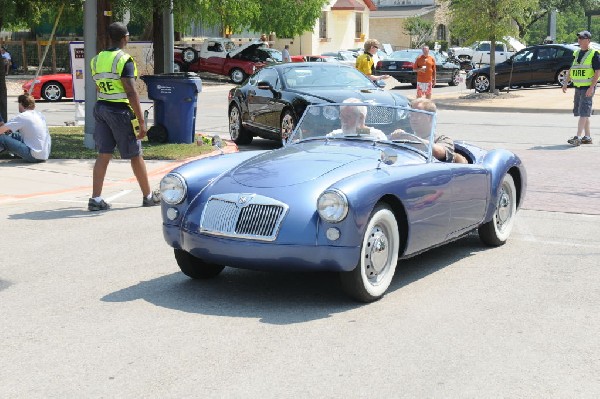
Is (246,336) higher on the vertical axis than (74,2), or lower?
lower

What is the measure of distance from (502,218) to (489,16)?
22937 millimetres

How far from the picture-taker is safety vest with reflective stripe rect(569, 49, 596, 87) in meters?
16.5

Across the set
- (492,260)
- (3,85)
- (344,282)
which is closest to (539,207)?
(492,260)

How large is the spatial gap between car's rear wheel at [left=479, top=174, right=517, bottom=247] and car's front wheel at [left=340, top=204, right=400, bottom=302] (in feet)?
5.95

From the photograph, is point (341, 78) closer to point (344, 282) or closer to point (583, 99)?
point (583, 99)

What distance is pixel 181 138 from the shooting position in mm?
16703

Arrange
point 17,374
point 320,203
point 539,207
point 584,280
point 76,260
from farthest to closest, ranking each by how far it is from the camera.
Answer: point 539,207 < point 76,260 < point 584,280 < point 320,203 < point 17,374

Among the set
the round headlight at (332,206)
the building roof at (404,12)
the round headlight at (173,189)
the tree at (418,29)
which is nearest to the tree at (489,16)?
the round headlight at (173,189)

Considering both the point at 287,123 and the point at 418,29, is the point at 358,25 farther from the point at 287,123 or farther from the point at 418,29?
the point at 287,123

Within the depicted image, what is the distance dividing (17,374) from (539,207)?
277 inches

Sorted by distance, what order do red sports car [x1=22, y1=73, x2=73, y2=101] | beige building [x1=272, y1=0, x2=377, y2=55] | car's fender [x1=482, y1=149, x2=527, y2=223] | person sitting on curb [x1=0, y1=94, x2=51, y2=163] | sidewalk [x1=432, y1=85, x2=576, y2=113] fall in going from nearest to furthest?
car's fender [x1=482, y1=149, x2=527, y2=223], person sitting on curb [x1=0, y1=94, x2=51, y2=163], sidewalk [x1=432, y1=85, x2=576, y2=113], red sports car [x1=22, y1=73, x2=73, y2=101], beige building [x1=272, y1=0, x2=377, y2=55]

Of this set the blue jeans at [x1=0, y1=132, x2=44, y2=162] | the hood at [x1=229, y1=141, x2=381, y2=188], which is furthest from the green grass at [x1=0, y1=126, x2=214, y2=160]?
the hood at [x1=229, y1=141, x2=381, y2=188]

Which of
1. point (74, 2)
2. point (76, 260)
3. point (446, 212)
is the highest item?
point (74, 2)

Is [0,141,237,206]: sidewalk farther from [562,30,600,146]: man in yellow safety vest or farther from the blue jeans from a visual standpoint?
[562,30,600,146]: man in yellow safety vest
